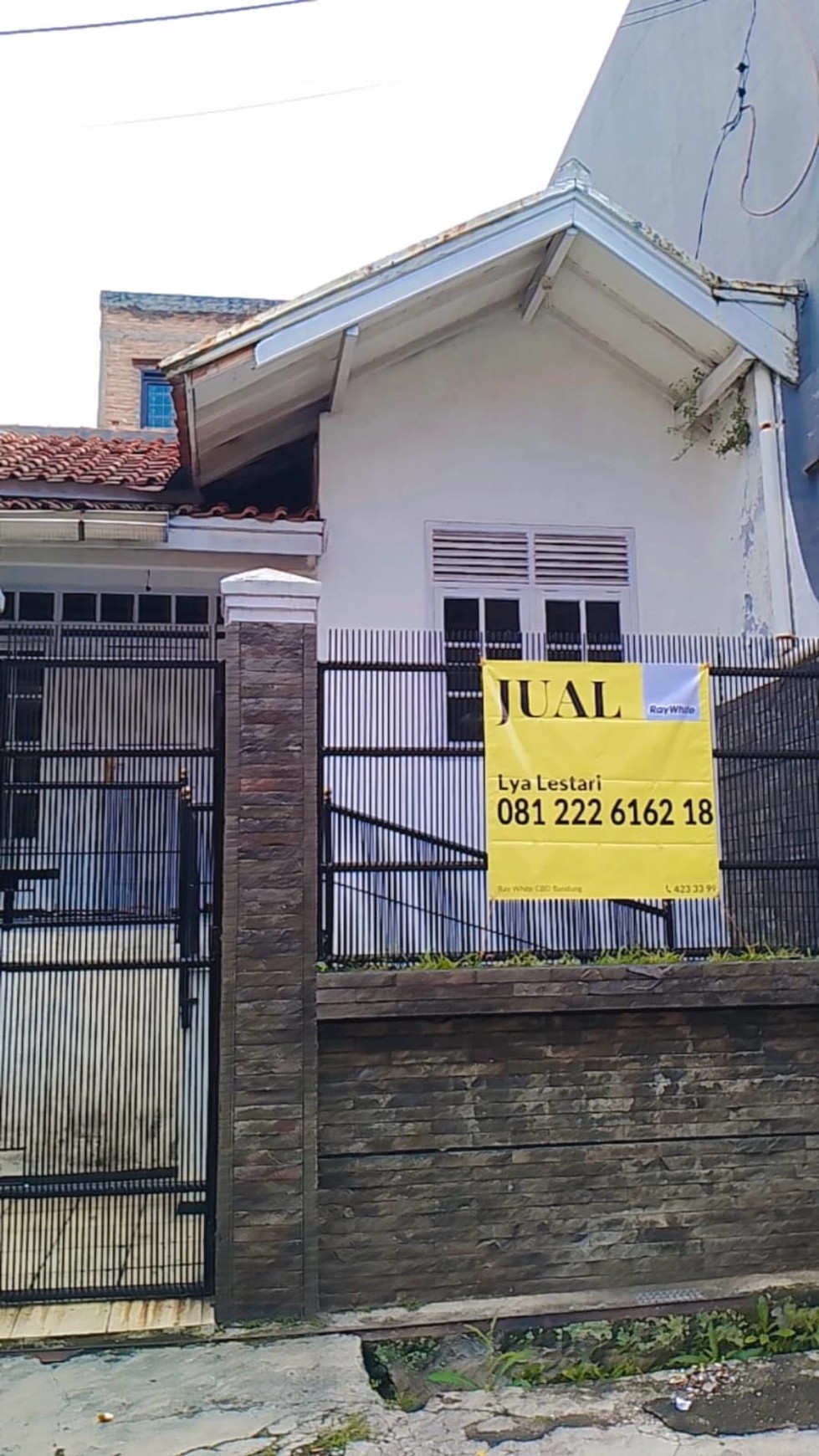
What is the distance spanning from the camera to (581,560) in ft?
31.5

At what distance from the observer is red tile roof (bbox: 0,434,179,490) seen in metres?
8.85

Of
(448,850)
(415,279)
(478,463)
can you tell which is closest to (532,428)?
(478,463)

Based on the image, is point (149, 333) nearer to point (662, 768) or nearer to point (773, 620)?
point (773, 620)

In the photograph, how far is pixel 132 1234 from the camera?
215 inches

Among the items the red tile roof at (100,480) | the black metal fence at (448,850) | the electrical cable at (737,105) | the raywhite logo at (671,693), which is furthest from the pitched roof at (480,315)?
the raywhite logo at (671,693)

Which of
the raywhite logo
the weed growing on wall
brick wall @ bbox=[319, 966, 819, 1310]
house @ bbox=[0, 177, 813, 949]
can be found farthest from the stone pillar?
house @ bbox=[0, 177, 813, 949]

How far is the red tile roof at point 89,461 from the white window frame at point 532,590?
220 centimetres

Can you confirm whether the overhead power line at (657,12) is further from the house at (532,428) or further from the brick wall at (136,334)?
the brick wall at (136,334)

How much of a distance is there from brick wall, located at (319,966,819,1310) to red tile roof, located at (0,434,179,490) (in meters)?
4.94

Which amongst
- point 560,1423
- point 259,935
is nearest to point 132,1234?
point 259,935

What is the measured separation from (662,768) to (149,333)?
1913 centimetres

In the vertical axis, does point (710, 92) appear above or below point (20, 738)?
above

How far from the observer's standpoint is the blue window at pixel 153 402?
21.9m

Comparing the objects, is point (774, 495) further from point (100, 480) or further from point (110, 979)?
point (110, 979)
